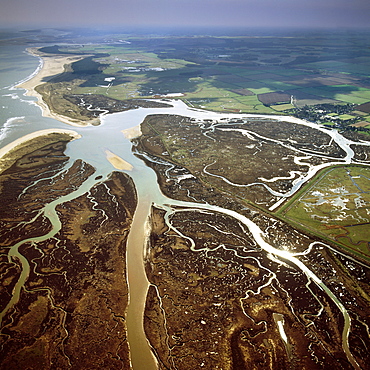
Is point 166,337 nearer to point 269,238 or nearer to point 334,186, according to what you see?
point 269,238

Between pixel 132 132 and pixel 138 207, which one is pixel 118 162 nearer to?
pixel 138 207

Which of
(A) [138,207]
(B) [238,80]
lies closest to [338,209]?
(A) [138,207]

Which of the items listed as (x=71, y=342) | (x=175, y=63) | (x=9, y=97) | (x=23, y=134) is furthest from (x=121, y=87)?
(x=71, y=342)

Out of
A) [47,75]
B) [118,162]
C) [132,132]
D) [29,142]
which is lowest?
[132,132]

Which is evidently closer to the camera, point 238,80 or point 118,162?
point 118,162

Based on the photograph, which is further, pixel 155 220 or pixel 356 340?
pixel 155 220
